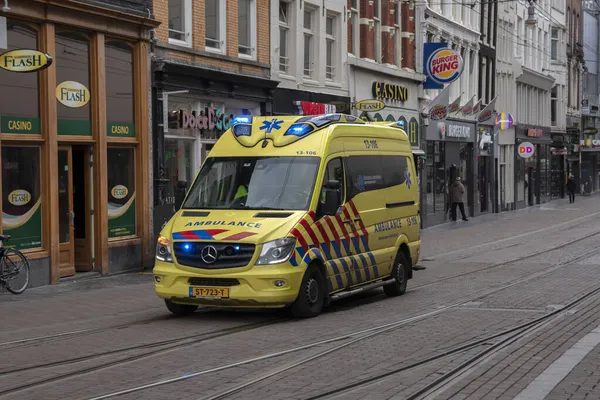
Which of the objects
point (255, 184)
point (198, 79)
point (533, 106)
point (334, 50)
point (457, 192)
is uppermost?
point (334, 50)

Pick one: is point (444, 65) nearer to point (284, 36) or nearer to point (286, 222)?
point (284, 36)

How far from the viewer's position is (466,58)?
47219mm

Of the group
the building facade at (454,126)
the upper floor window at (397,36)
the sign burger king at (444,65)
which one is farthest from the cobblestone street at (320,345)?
the building facade at (454,126)

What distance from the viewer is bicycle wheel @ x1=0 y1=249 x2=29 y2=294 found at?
1652 cm

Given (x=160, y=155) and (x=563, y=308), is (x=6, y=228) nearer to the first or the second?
(x=160, y=155)

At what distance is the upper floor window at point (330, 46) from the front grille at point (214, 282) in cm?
1920

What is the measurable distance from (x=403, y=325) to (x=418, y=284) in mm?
6081

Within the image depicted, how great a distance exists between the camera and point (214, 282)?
42.8ft

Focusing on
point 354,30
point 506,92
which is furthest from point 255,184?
point 506,92

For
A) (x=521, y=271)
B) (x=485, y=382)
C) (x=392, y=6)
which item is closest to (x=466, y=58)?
(x=392, y=6)

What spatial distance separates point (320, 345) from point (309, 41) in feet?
66.7

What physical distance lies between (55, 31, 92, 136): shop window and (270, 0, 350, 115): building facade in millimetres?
8109

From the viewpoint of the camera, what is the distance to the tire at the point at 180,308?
13.9 m

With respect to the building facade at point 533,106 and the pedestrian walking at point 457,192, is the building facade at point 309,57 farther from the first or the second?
the building facade at point 533,106
